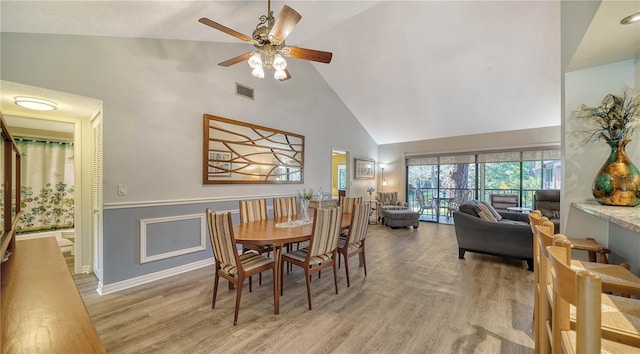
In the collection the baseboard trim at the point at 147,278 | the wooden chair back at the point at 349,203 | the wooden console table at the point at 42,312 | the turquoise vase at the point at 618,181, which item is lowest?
the baseboard trim at the point at 147,278

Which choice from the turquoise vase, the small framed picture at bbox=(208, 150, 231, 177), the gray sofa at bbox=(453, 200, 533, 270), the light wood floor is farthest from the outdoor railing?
the small framed picture at bbox=(208, 150, 231, 177)

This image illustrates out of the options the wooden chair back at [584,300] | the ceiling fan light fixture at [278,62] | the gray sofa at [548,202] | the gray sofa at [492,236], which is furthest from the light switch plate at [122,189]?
the gray sofa at [548,202]

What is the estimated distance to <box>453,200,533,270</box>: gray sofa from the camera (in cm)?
322

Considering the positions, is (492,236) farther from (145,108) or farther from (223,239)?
(145,108)

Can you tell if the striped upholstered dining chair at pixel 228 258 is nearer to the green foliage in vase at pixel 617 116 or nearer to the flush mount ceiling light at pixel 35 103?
the flush mount ceiling light at pixel 35 103

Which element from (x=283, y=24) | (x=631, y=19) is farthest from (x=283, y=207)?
(x=631, y=19)

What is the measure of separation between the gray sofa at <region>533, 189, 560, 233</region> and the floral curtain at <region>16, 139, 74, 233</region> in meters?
9.26

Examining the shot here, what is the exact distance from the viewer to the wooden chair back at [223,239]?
6.59 ft

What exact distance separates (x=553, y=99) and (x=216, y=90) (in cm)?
600

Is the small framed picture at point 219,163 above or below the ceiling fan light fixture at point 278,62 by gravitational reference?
below

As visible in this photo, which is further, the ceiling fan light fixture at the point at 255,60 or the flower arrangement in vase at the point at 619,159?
the ceiling fan light fixture at the point at 255,60

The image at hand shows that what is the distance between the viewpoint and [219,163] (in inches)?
140

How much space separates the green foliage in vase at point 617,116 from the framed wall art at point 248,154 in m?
3.81

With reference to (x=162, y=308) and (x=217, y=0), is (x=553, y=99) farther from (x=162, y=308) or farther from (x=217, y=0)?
(x=162, y=308)
